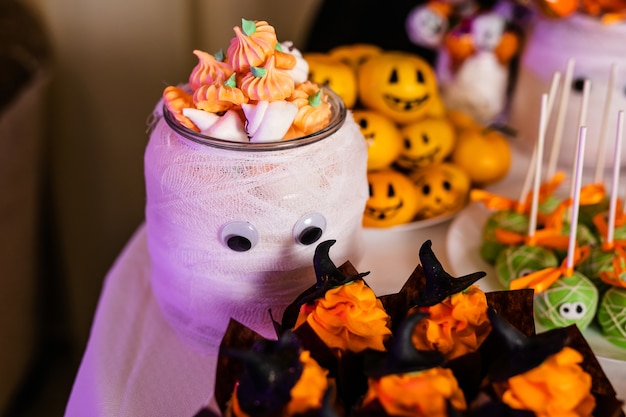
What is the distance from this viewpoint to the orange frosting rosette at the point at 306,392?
0.44m

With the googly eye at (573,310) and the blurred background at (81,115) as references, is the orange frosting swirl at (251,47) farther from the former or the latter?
the blurred background at (81,115)

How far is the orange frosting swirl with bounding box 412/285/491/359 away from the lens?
0.51m

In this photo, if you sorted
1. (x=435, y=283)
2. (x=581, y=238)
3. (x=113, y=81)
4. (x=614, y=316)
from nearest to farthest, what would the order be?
(x=435, y=283), (x=614, y=316), (x=581, y=238), (x=113, y=81)

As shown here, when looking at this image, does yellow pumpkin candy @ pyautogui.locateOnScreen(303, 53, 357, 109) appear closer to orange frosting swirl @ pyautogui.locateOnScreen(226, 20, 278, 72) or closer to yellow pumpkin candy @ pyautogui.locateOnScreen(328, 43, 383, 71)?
yellow pumpkin candy @ pyautogui.locateOnScreen(328, 43, 383, 71)

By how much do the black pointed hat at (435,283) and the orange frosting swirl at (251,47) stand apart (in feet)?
0.78

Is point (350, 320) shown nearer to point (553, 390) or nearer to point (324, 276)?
point (324, 276)

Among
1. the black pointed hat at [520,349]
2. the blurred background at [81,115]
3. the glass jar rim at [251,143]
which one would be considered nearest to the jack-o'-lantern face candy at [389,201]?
the glass jar rim at [251,143]

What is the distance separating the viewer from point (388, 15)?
1.27m

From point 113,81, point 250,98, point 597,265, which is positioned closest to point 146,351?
point 250,98

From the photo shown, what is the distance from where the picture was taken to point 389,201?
32.0 inches

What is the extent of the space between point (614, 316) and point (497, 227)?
17cm

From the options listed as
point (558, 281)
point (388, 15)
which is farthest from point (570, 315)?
point (388, 15)

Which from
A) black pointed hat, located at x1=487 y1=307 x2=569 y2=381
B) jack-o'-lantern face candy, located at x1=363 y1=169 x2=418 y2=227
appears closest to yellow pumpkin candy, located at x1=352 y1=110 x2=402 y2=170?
jack-o'-lantern face candy, located at x1=363 y1=169 x2=418 y2=227

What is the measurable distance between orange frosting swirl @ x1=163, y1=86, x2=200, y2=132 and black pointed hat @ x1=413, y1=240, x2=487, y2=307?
0.81 feet
